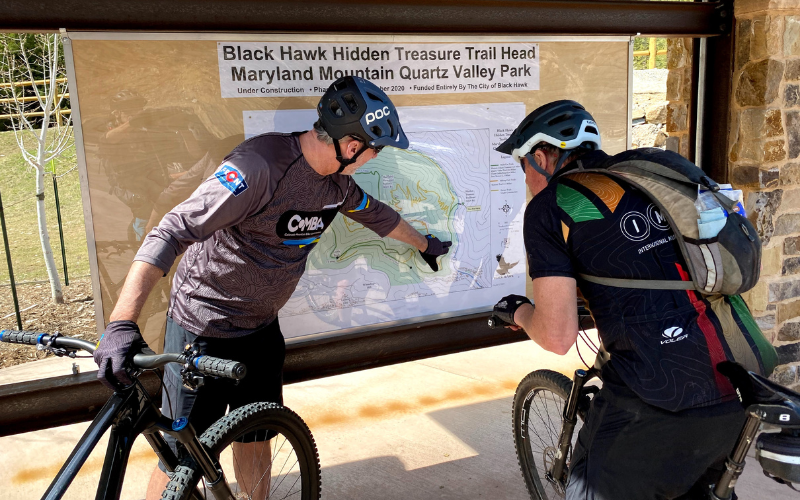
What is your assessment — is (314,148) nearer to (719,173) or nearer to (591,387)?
(591,387)

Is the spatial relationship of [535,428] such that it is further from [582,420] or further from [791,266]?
[791,266]

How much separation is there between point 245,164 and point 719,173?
3309 mm

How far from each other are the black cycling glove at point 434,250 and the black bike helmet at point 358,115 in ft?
3.05

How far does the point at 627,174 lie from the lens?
213 cm

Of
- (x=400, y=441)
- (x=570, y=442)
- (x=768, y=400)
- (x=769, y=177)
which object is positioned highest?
(x=769, y=177)

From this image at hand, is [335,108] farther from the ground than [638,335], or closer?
farther from the ground

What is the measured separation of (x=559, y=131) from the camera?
2.42m

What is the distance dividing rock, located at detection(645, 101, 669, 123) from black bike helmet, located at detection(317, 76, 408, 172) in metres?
10.1

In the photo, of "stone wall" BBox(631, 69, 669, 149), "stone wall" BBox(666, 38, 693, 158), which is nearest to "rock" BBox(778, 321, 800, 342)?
"stone wall" BBox(666, 38, 693, 158)

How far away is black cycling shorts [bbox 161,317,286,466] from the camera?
2658mm

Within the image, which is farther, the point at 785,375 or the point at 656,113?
the point at 656,113

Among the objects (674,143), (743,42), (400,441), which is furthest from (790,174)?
(400,441)

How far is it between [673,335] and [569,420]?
3.00ft

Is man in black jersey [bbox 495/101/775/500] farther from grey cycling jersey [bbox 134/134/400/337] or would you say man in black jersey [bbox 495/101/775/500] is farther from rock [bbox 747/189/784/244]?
rock [bbox 747/189/784/244]
